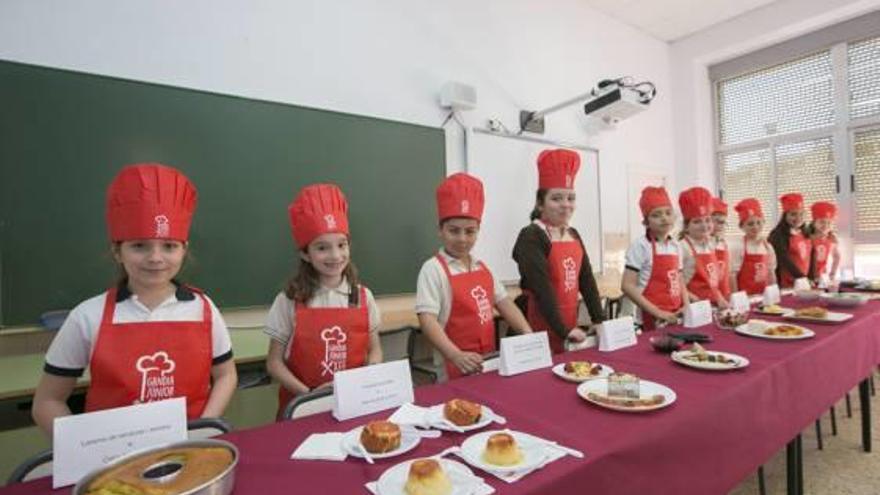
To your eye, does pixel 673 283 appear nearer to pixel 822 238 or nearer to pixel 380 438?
pixel 380 438

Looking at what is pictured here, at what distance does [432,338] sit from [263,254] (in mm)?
1394

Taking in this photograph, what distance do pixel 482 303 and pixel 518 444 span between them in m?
1.00

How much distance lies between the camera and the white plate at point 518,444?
0.79m

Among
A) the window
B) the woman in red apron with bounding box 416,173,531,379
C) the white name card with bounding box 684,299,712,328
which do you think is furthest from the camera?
the window

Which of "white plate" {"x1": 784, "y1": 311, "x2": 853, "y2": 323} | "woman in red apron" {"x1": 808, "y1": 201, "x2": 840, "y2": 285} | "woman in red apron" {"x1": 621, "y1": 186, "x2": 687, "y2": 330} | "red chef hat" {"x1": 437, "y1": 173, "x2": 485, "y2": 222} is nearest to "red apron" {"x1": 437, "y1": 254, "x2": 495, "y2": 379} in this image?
"red chef hat" {"x1": 437, "y1": 173, "x2": 485, "y2": 222}

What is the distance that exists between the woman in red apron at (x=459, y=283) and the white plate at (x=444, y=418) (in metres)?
0.69

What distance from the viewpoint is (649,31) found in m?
5.06

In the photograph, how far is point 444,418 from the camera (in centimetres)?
100

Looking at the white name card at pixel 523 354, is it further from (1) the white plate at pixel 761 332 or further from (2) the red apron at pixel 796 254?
(2) the red apron at pixel 796 254

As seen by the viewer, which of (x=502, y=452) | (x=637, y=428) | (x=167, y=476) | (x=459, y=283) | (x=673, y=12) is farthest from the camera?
(x=673, y=12)

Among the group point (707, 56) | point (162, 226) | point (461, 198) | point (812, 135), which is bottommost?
point (162, 226)

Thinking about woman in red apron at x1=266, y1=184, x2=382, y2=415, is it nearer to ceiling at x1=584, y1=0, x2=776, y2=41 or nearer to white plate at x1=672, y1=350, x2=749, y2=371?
white plate at x1=672, y1=350, x2=749, y2=371

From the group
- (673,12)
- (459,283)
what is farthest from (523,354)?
(673,12)

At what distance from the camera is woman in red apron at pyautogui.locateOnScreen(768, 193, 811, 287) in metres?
4.05
